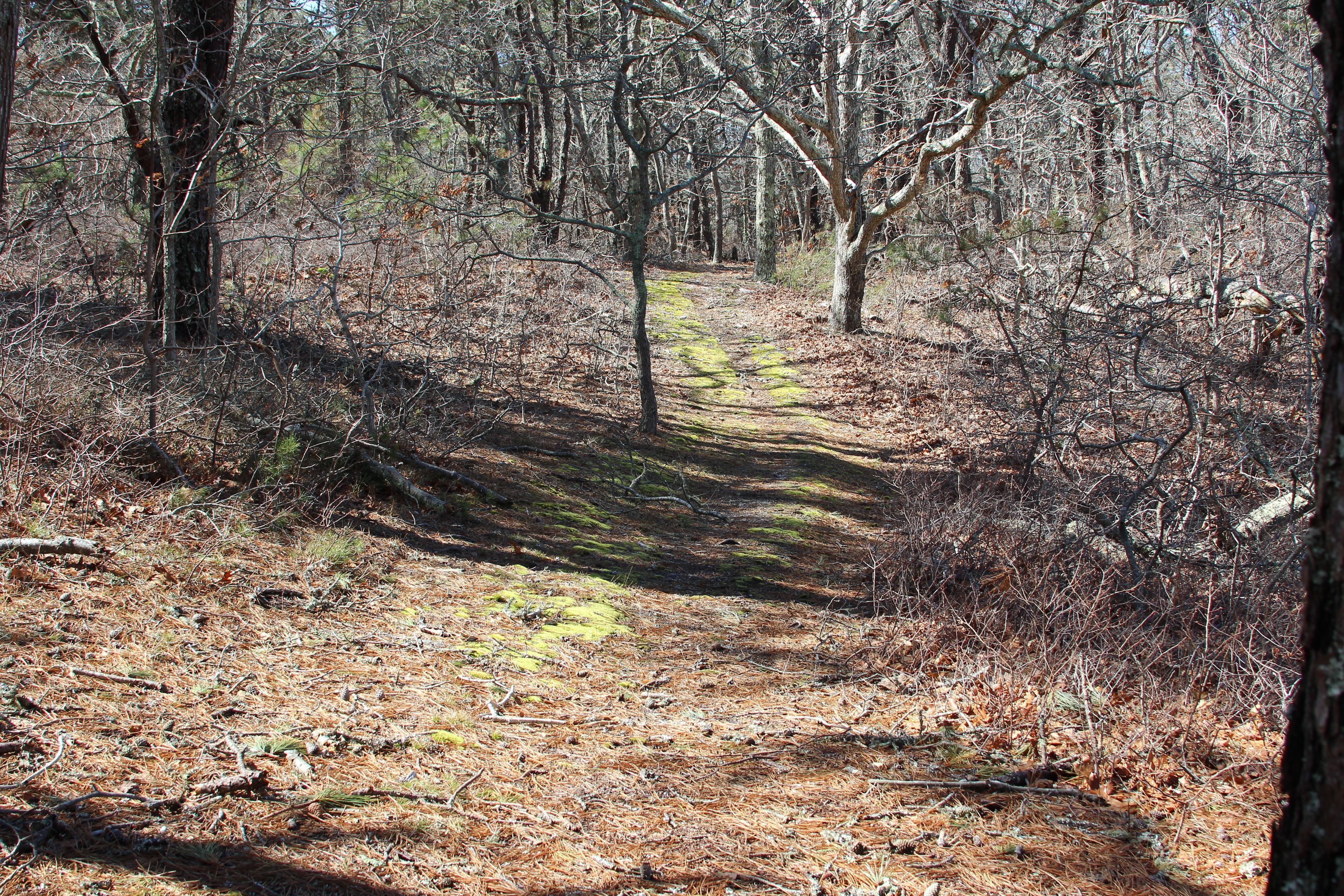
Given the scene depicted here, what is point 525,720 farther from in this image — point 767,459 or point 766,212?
point 766,212

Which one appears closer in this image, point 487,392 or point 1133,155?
point 487,392

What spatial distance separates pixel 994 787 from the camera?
3.09 m

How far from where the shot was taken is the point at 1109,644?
3.61 meters

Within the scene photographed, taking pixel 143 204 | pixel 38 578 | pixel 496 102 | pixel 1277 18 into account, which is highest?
pixel 1277 18

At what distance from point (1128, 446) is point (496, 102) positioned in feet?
18.3

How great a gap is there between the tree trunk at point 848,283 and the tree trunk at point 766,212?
4.74 metres

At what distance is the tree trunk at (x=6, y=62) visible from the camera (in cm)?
297

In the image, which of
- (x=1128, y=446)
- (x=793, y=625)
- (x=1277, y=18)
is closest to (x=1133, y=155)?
(x=1277, y=18)

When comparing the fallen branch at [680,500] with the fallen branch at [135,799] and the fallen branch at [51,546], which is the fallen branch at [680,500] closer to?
the fallen branch at [51,546]

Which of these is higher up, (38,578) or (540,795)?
(38,578)

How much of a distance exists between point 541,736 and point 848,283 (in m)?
11.9

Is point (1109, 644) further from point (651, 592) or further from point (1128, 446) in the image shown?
point (1128, 446)

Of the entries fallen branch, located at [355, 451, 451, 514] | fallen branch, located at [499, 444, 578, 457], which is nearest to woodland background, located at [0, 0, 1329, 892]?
fallen branch, located at [355, 451, 451, 514]

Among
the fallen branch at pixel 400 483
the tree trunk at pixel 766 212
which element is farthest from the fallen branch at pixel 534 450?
the tree trunk at pixel 766 212
